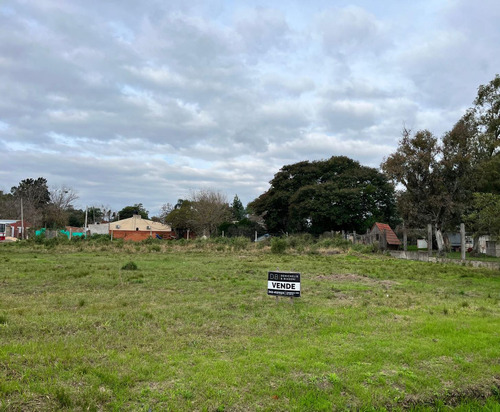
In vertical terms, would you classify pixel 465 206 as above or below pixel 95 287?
A: above

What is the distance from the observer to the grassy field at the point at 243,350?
3.80 metres

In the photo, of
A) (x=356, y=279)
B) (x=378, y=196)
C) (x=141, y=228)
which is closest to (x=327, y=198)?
(x=378, y=196)

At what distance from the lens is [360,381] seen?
13.8 ft

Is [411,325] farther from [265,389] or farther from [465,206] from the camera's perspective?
[465,206]

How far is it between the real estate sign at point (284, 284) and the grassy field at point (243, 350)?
0.86ft

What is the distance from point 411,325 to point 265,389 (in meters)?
3.52

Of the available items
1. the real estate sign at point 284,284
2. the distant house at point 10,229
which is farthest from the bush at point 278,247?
the distant house at point 10,229

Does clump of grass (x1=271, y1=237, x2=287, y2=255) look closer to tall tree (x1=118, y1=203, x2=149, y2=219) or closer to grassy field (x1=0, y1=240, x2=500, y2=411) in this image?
grassy field (x1=0, y1=240, x2=500, y2=411)

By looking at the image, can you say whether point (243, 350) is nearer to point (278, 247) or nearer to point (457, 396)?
point (457, 396)

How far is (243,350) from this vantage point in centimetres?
498

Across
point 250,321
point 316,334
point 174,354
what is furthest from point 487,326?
point 174,354

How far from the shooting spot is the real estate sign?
25.3 ft

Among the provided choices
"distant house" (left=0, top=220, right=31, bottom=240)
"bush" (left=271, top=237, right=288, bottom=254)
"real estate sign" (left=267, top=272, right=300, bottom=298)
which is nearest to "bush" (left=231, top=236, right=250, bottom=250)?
"bush" (left=271, top=237, right=288, bottom=254)

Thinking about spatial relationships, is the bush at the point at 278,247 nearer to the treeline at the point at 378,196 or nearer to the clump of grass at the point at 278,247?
the clump of grass at the point at 278,247
